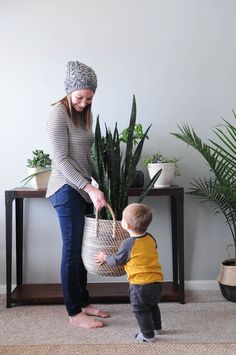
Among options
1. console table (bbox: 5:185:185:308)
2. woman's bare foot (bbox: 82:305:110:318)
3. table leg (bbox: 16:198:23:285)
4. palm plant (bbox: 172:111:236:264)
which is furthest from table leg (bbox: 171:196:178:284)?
table leg (bbox: 16:198:23:285)

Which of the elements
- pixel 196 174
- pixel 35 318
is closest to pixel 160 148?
pixel 196 174

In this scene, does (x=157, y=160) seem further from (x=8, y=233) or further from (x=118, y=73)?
(x=8, y=233)

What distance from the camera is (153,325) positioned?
6.54 feet

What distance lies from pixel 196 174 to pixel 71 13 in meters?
1.44

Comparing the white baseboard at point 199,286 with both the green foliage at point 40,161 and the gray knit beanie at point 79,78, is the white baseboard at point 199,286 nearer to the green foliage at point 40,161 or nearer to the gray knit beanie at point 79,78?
the green foliage at point 40,161

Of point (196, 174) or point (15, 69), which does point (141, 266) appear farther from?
point (15, 69)

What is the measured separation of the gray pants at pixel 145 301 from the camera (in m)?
1.84

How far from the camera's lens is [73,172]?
6.42 ft

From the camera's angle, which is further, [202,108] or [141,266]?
[202,108]

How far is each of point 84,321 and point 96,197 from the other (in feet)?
2.32

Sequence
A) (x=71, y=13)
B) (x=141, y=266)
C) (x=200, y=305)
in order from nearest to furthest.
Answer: (x=141, y=266), (x=200, y=305), (x=71, y=13)

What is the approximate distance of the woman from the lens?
1.96 meters

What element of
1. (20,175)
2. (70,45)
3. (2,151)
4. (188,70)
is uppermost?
(70,45)

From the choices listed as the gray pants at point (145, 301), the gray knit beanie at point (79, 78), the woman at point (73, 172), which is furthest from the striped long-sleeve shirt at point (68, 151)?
the gray pants at point (145, 301)
